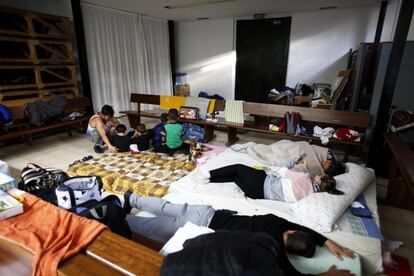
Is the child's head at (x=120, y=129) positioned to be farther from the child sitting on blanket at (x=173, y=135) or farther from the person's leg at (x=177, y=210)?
the person's leg at (x=177, y=210)

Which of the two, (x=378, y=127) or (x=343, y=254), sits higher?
(x=378, y=127)

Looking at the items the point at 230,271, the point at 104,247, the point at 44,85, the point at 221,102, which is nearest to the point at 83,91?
the point at 44,85

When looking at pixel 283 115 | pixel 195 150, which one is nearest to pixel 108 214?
Result: pixel 195 150

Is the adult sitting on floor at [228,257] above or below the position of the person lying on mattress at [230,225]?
above

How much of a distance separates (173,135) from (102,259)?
8.46 feet

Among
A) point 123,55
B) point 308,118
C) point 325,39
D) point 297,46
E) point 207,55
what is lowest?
point 308,118

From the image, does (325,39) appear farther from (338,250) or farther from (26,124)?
(26,124)

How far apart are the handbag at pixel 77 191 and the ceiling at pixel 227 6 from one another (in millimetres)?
4265

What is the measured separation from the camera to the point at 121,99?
6094mm

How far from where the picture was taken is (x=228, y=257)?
0.70 m

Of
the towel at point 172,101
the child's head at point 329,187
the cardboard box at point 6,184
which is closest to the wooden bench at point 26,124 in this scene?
the towel at point 172,101

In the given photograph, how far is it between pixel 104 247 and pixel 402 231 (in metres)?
2.41

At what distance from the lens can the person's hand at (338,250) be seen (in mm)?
1487

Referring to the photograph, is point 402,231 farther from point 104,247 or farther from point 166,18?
point 166,18
